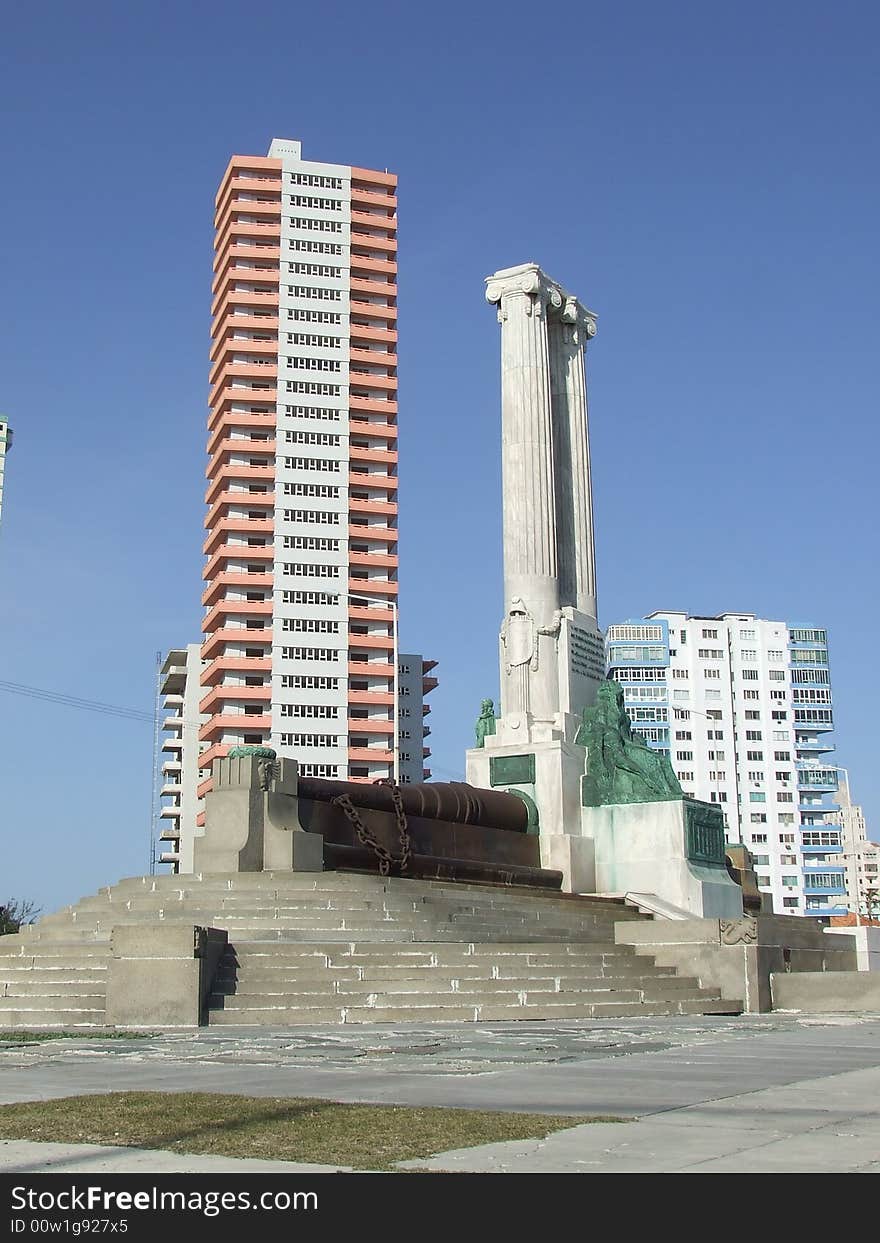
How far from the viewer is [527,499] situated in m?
37.5

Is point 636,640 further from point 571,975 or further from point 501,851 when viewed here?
point 571,975

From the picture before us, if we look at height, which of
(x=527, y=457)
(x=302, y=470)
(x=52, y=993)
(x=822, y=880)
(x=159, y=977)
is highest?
(x=302, y=470)

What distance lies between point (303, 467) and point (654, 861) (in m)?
65.4

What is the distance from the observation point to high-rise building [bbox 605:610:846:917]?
120m

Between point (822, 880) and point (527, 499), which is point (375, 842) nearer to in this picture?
point (527, 499)


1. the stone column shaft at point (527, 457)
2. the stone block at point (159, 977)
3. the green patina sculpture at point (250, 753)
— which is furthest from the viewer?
the stone column shaft at point (527, 457)

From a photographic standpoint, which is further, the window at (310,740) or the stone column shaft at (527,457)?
the window at (310,740)

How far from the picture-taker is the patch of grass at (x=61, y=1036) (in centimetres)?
1508

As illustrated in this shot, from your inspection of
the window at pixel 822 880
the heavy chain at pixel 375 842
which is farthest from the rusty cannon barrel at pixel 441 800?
the window at pixel 822 880

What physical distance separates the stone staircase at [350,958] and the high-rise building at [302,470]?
2517 inches

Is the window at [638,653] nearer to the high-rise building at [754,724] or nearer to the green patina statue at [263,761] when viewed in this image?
the high-rise building at [754,724]

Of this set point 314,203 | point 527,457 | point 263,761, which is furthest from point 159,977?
point 314,203

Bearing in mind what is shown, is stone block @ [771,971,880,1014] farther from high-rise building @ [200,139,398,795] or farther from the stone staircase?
high-rise building @ [200,139,398,795]

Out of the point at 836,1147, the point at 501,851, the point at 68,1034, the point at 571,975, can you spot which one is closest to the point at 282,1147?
the point at 836,1147
